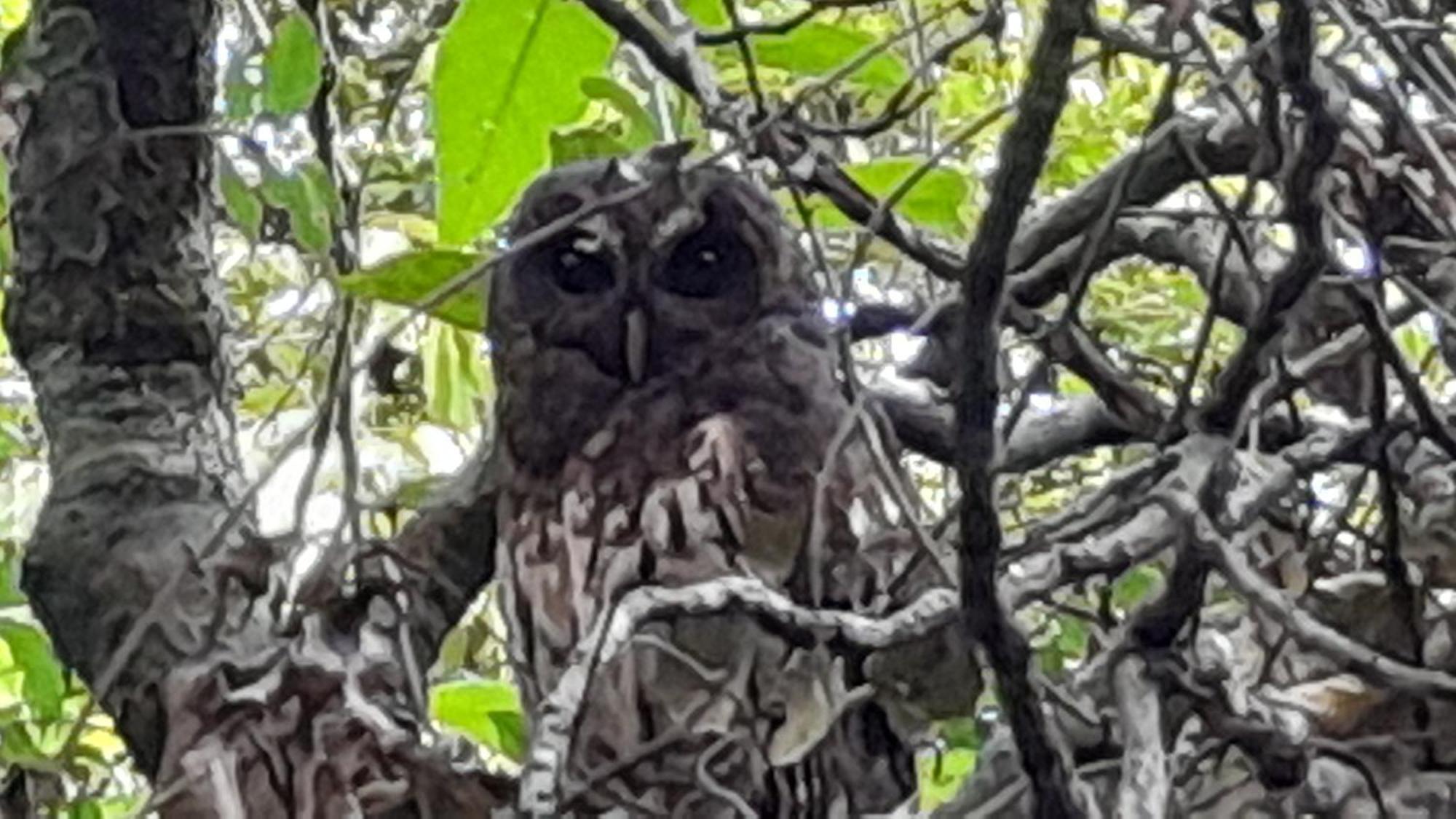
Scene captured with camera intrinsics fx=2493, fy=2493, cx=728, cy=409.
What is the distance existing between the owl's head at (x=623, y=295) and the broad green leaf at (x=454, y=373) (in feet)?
0.76

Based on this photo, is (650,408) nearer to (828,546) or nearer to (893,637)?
(828,546)

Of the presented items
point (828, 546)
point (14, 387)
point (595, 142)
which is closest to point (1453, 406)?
point (828, 546)

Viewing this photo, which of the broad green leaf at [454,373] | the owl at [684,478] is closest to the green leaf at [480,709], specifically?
the owl at [684,478]

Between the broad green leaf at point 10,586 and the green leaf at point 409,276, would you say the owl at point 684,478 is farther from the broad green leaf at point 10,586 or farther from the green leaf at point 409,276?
the broad green leaf at point 10,586

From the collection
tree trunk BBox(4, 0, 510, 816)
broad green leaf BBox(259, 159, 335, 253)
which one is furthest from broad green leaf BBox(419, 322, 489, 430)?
broad green leaf BBox(259, 159, 335, 253)

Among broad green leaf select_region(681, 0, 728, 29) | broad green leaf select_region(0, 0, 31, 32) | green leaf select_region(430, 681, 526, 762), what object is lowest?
green leaf select_region(430, 681, 526, 762)

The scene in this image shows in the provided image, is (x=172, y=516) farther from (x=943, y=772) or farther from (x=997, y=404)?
(x=997, y=404)

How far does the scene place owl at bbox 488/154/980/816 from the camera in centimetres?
88

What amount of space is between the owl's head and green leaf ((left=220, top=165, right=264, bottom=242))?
9 cm

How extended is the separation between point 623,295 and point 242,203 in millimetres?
149

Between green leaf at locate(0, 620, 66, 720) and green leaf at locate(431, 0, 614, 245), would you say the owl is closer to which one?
green leaf at locate(431, 0, 614, 245)

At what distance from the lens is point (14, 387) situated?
190cm

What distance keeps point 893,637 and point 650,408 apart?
0.33m

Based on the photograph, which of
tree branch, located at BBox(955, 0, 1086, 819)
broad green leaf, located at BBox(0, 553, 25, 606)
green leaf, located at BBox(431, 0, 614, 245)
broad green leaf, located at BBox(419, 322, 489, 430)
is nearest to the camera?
tree branch, located at BBox(955, 0, 1086, 819)
